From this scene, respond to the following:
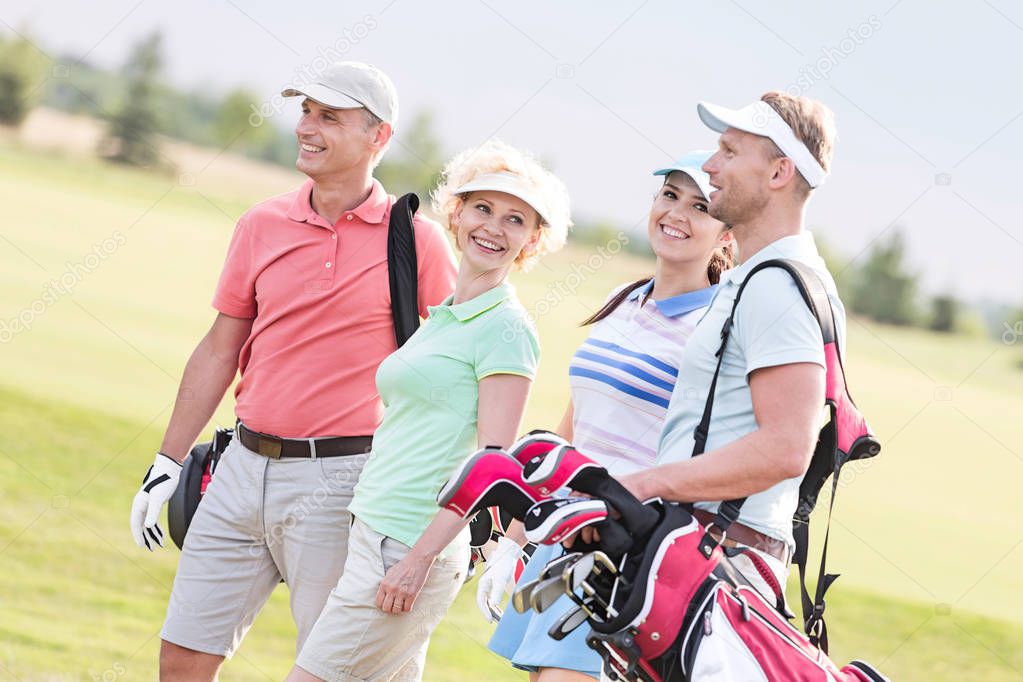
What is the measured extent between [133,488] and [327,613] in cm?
704

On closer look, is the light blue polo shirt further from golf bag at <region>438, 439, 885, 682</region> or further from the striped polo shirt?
the striped polo shirt

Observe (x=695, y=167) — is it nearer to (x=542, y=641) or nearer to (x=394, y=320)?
(x=394, y=320)

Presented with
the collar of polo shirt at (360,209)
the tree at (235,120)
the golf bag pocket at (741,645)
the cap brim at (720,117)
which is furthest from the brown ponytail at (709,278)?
the tree at (235,120)

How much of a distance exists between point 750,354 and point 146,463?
27.6 feet

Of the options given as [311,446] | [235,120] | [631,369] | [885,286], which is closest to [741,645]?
[631,369]

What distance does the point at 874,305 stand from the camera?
29312mm

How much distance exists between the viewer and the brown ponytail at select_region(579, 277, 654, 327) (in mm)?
2986

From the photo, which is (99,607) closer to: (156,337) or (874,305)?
(156,337)

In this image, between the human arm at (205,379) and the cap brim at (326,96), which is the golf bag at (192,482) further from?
the cap brim at (326,96)

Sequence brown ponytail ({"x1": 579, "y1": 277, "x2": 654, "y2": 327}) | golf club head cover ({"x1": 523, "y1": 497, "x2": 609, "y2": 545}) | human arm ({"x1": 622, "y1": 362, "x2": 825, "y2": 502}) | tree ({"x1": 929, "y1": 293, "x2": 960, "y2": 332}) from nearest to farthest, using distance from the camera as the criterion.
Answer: golf club head cover ({"x1": 523, "y1": 497, "x2": 609, "y2": 545}) → human arm ({"x1": 622, "y1": 362, "x2": 825, "y2": 502}) → brown ponytail ({"x1": 579, "y1": 277, "x2": 654, "y2": 327}) → tree ({"x1": 929, "y1": 293, "x2": 960, "y2": 332})

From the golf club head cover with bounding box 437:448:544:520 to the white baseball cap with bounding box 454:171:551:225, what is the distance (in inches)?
40.2

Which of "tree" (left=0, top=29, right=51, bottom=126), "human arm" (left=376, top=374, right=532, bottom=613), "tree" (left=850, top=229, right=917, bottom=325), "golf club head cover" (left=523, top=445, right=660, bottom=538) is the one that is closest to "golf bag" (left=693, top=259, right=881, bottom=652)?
"golf club head cover" (left=523, top=445, right=660, bottom=538)

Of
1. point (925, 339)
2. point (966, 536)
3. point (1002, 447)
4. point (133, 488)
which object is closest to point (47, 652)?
point (133, 488)

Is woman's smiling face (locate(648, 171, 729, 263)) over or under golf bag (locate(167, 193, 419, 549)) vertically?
over
